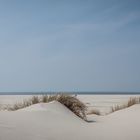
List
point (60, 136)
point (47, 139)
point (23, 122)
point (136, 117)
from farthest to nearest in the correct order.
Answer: point (136, 117) < point (23, 122) < point (60, 136) < point (47, 139)

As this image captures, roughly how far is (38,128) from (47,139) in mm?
581

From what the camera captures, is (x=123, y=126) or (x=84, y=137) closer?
(x=84, y=137)

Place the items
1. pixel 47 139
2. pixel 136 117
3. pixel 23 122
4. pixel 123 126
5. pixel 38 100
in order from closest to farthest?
pixel 47 139
pixel 23 122
pixel 123 126
pixel 136 117
pixel 38 100

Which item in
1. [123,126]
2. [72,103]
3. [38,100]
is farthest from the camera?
[38,100]

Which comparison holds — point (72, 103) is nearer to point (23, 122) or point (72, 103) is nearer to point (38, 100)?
point (38, 100)

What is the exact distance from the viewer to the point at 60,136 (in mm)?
4137

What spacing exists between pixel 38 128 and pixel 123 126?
1675 millimetres

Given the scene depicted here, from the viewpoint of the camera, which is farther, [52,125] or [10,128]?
[52,125]

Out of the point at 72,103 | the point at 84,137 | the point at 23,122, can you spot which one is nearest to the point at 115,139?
the point at 84,137

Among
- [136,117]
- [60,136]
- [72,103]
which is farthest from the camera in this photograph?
[72,103]

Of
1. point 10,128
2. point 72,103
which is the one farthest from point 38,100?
point 10,128

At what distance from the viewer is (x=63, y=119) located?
5660 mm

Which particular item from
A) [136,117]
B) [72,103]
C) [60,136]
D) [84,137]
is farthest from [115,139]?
[72,103]

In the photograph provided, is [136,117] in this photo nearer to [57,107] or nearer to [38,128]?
[57,107]
